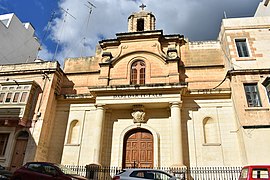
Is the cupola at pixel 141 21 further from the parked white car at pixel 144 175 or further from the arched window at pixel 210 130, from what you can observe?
the parked white car at pixel 144 175

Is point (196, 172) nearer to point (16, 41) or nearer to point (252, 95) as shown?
point (252, 95)

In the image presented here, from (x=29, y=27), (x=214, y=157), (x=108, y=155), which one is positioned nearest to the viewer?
(x=214, y=157)

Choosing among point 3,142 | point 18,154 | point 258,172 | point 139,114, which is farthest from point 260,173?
point 3,142

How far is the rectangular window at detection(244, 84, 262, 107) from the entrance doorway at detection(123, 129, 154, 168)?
718cm

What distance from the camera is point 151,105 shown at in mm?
16359

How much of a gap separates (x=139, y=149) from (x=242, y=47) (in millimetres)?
10945

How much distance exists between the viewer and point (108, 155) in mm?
15930

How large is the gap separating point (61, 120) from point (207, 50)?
44.3ft

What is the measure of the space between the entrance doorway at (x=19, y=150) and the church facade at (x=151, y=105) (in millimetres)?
72

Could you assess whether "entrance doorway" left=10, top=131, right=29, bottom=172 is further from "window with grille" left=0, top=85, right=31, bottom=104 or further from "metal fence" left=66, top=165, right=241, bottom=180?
"metal fence" left=66, top=165, right=241, bottom=180

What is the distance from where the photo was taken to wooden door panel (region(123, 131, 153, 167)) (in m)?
15.4

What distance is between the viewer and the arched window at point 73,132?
17208 mm

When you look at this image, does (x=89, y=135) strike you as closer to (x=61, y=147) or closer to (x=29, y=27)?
(x=61, y=147)

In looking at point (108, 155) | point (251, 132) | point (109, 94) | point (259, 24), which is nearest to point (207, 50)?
point (259, 24)
